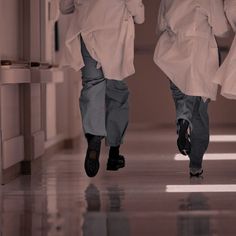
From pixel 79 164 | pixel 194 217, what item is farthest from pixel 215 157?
pixel 194 217

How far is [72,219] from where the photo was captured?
3.29m

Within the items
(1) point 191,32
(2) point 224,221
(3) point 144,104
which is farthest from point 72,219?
(3) point 144,104

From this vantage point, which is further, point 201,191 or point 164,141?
point 164,141

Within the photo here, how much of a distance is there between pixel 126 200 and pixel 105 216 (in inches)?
19.5

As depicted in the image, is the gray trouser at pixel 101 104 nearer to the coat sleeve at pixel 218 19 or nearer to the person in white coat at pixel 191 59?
the person in white coat at pixel 191 59

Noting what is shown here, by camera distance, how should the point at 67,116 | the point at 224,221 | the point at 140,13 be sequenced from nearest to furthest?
the point at 224,221 < the point at 140,13 < the point at 67,116

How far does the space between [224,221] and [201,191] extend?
0.99 meters

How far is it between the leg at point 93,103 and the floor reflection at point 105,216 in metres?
0.55

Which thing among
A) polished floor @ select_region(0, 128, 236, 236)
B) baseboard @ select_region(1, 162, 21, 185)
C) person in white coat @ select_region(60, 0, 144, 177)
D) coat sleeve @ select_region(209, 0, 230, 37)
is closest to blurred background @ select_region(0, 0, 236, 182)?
baseboard @ select_region(1, 162, 21, 185)

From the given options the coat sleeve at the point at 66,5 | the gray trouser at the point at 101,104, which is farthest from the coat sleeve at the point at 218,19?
the coat sleeve at the point at 66,5

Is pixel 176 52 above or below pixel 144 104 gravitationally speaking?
above

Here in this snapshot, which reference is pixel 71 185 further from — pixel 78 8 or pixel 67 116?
pixel 67 116

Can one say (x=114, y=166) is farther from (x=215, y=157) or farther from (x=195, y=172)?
(x=215, y=157)

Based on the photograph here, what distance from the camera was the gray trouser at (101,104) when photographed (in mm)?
4775
